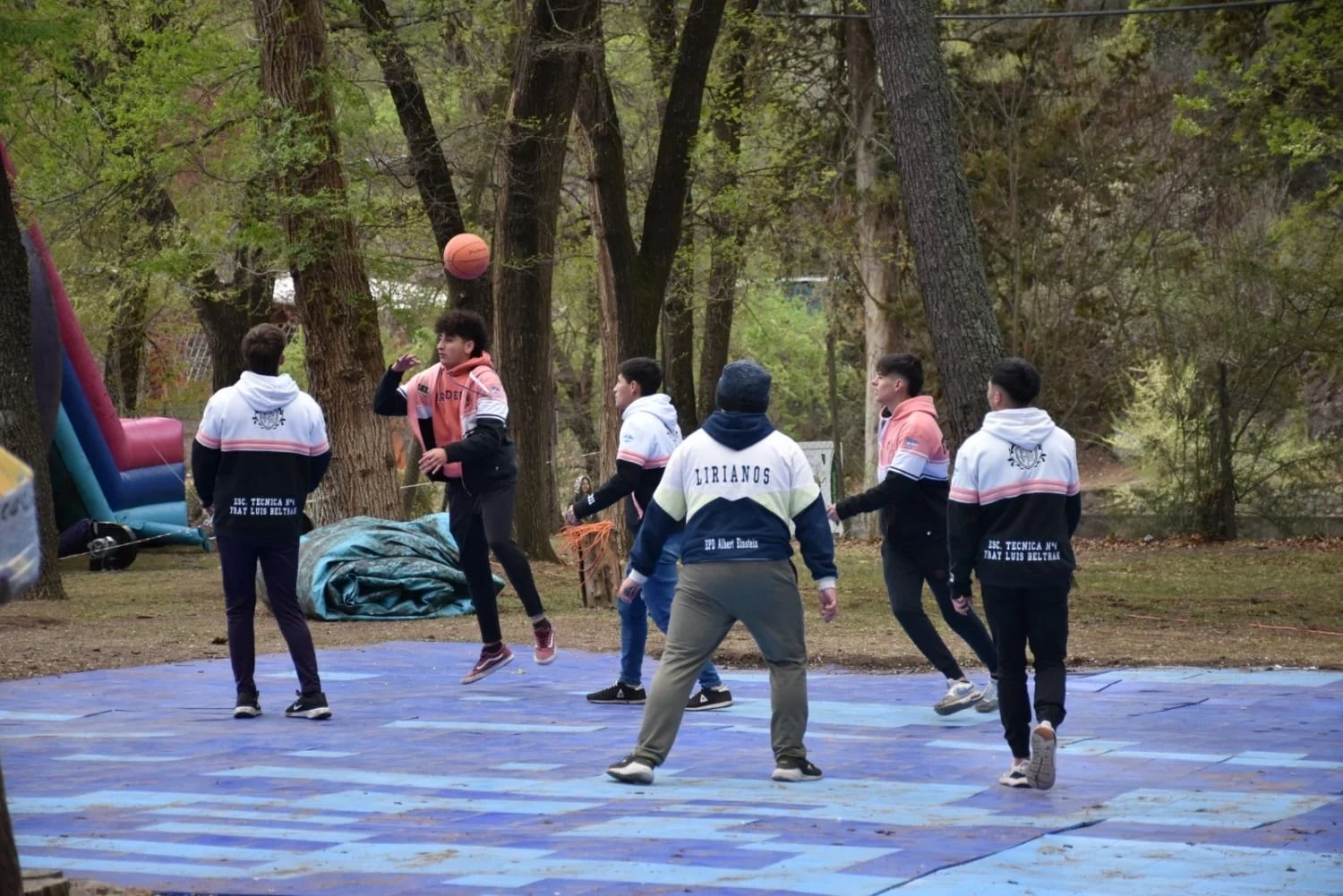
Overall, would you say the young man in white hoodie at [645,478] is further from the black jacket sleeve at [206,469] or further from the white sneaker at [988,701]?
the black jacket sleeve at [206,469]

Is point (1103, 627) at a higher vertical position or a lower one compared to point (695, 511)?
lower

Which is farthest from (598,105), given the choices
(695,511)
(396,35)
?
(695,511)

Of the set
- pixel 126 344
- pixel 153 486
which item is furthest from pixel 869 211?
pixel 126 344

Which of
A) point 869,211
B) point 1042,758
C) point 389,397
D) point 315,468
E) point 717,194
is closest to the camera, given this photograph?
point 1042,758

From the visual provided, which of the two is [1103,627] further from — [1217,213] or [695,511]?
[1217,213]

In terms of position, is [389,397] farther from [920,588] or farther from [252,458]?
Answer: [920,588]

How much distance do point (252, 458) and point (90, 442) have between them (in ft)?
56.2

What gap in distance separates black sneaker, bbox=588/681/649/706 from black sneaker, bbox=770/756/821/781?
252 centimetres

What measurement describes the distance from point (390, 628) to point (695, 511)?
8.05 meters

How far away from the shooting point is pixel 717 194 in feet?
91.2

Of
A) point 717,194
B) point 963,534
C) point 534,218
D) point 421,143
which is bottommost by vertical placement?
point 963,534

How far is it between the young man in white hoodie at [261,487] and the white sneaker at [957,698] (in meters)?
3.18

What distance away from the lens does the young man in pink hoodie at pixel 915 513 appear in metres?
9.16

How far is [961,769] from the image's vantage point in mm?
7840
